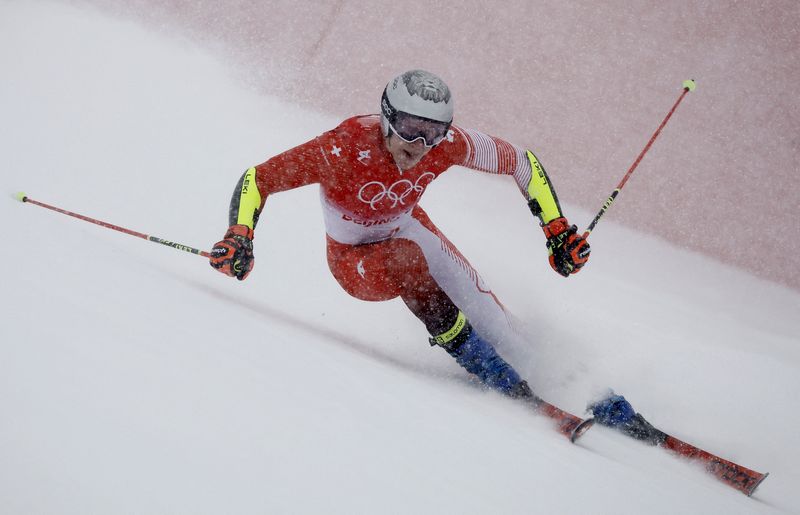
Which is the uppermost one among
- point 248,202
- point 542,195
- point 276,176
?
point 542,195

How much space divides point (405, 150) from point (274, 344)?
663 mm

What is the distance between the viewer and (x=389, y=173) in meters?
1.83

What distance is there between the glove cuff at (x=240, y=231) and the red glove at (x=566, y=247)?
994 mm

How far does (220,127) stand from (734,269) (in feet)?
9.76

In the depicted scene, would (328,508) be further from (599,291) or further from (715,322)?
(715,322)

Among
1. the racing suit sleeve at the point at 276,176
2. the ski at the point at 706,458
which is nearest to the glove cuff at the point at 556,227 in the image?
the ski at the point at 706,458

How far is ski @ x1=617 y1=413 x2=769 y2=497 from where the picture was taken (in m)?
1.72

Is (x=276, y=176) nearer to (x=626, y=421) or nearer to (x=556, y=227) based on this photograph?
(x=556, y=227)

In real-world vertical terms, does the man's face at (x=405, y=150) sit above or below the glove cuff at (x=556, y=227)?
below

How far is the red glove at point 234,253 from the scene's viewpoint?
1.75 m

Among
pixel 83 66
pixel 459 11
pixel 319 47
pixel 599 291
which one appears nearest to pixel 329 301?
pixel 599 291

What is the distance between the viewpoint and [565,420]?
1848 millimetres

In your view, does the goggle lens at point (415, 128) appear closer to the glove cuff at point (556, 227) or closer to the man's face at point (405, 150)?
the man's face at point (405, 150)

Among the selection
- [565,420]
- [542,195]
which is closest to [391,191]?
[542,195]
